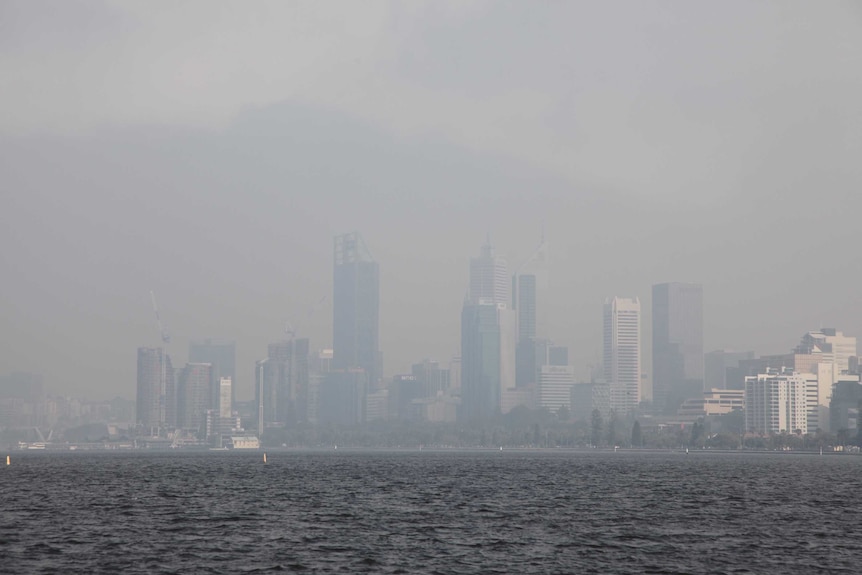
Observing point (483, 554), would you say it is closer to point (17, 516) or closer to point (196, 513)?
point (196, 513)

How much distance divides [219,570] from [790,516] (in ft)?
221

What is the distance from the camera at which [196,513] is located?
391 ft

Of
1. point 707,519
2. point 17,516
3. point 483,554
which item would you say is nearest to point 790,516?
point 707,519

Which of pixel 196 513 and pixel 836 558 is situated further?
pixel 196 513

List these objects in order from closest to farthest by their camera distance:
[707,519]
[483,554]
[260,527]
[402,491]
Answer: [483,554], [260,527], [707,519], [402,491]

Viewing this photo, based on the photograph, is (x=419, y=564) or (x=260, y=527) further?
(x=260, y=527)

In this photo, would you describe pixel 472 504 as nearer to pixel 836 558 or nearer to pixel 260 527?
pixel 260 527

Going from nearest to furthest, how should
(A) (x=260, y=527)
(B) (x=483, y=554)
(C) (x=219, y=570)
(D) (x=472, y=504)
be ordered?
(C) (x=219, y=570)
(B) (x=483, y=554)
(A) (x=260, y=527)
(D) (x=472, y=504)

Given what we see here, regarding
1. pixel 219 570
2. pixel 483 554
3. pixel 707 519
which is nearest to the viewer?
pixel 219 570

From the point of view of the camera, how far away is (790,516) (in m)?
122

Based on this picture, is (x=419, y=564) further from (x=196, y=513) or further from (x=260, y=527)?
(x=196, y=513)

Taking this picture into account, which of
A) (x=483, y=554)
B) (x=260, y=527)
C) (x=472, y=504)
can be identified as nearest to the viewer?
(x=483, y=554)

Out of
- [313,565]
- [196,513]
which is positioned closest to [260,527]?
[196,513]

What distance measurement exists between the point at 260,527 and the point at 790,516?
5485 cm
